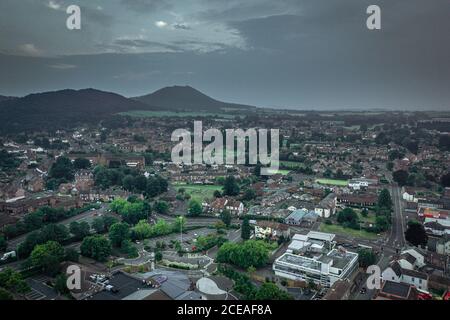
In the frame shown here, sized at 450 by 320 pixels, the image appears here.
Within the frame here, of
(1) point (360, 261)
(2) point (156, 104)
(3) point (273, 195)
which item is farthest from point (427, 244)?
(2) point (156, 104)

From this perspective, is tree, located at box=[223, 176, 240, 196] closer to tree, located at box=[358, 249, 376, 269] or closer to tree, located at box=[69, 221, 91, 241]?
tree, located at box=[69, 221, 91, 241]

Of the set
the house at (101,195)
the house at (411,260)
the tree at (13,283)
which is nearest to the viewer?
the tree at (13,283)

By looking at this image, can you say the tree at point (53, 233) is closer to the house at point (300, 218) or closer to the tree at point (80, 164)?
the house at point (300, 218)

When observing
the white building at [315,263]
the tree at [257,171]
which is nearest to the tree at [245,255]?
the white building at [315,263]

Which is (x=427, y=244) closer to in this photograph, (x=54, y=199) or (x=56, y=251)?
(x=56, y=251)

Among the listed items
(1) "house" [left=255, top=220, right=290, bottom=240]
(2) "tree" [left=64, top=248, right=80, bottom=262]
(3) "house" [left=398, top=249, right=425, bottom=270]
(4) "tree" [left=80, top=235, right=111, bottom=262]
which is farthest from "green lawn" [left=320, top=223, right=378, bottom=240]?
(2) "tree" [left=64, top=248, right=80, bottom=262]

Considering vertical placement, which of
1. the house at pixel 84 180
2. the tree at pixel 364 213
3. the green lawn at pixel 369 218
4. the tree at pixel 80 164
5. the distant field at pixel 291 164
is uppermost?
the tree at pixel 80 164
